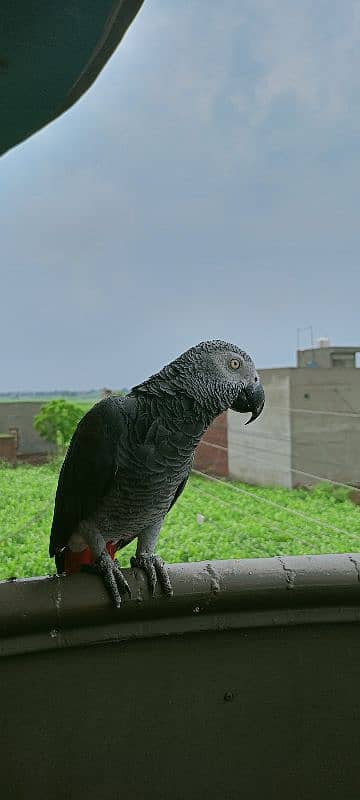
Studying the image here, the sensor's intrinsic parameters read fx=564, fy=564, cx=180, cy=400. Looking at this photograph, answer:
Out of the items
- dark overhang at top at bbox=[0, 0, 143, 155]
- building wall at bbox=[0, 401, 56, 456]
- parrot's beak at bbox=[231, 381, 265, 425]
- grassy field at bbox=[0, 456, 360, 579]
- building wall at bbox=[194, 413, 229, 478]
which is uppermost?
dark overhang at top at bbox=[0, 0, 143, 155]

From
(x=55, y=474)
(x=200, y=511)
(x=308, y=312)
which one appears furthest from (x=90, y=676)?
(x=308, y=312)

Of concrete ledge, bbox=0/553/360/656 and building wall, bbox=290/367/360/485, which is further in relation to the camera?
building wall, bbox=290/367/360/485

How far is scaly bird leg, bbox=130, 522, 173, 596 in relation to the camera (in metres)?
0.65

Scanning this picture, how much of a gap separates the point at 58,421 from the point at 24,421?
158mm

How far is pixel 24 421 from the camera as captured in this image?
72.7 inches

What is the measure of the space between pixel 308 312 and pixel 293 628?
5.32 feet

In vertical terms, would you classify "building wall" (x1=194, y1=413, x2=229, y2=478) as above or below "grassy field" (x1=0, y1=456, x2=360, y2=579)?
above

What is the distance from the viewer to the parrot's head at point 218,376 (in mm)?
742

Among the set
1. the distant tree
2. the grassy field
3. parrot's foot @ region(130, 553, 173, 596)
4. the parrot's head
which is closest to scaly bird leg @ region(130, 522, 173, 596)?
parrot's foot @ region(130, 553, 173, 596)

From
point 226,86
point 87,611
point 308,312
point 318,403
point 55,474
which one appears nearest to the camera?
point 87,611

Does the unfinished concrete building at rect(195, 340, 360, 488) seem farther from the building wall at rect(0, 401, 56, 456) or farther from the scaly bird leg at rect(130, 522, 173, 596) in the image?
the scaly bird leg at rect(130, 522, 173, 596)

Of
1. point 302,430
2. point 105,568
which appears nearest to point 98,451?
point 105,568

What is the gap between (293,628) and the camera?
662 mm

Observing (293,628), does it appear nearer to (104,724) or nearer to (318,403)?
(104,724)
